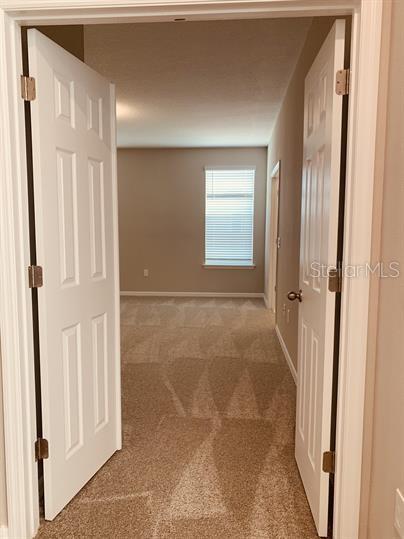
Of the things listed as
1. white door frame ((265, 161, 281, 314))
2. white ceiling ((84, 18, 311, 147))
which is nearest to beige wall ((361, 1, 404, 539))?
white ceiling ((84, 18, 311, 147))

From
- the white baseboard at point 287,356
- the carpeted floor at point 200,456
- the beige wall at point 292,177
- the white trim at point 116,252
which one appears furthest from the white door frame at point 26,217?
the white baseboard at point 287,356

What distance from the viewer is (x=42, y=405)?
1.71 metres

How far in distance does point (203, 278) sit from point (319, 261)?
18.9 ft

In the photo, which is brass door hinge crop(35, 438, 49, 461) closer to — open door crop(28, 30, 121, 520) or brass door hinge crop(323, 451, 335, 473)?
open door crop(28, 30, 121, 520)

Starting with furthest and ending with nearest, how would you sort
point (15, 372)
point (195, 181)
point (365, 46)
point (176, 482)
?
point (195, 181), point (176, 482), point (15, 372), point (365, 46)

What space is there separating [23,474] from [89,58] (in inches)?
131

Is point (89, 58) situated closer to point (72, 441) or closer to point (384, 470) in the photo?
point (72, 441)

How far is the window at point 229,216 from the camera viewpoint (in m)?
7.25

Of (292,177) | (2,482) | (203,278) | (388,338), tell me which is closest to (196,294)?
(203,278)

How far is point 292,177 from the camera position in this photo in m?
3.87

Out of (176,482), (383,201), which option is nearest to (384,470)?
(383,201)

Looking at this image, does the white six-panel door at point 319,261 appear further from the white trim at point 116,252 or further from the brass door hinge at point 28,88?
the brass door hinge at point 28,88

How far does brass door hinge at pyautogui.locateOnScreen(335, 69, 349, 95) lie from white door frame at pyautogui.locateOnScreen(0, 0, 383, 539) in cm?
9

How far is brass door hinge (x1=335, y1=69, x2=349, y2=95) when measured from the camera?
147 centimetres
